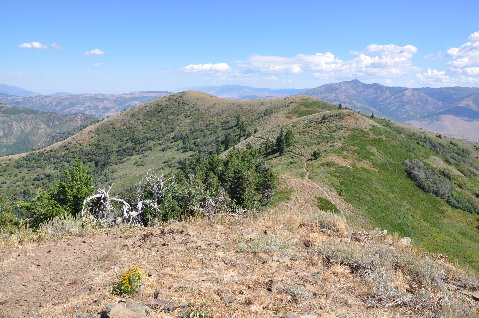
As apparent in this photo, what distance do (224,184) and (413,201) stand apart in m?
26.0

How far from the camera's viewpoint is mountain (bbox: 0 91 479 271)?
30.3m

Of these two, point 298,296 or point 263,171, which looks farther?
point 263,171

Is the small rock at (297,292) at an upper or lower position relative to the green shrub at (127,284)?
lower

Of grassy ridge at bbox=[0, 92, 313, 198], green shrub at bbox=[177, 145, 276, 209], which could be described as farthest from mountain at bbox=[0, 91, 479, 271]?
green shrub at bbox=[177, 145, 276, 209]

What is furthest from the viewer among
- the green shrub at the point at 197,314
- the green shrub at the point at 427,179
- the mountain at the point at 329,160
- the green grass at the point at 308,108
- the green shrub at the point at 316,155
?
the green grass at the point at 308,108

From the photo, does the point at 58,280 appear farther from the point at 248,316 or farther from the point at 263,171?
the point at 263,171

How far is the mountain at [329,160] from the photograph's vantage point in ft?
99.5

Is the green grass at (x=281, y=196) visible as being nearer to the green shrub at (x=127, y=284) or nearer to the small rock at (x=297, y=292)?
the small rock at (x=297, y=292)

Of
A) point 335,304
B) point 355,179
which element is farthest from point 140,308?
point 355,179

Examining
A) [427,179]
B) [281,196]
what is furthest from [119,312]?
[427,179]

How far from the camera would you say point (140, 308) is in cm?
507

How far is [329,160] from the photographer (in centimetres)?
3938

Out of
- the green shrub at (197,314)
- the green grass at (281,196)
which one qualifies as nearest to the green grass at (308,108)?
the green grass at (281,196)

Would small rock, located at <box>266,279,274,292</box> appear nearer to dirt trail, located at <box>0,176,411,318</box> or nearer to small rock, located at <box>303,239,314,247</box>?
dirt trail, located at <box>0,176,411,318</box>
